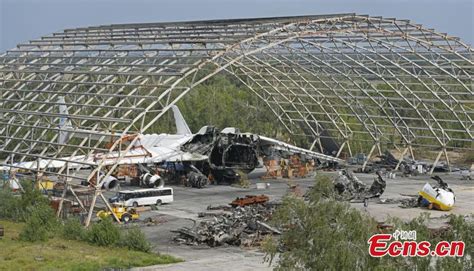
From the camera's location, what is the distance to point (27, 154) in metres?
40.5

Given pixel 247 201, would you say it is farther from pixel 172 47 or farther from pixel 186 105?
pixel 186 105

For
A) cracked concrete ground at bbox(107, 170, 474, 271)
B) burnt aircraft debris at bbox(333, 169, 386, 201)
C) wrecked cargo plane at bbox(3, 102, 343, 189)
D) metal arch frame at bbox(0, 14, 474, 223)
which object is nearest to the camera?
cracked concrete ground at bbox(107, 170, 474, 271)

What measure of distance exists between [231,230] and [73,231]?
6622mm

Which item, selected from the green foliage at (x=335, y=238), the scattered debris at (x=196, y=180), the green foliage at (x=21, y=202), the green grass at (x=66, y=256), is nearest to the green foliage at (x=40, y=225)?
the green grass at (x=66, y=256)

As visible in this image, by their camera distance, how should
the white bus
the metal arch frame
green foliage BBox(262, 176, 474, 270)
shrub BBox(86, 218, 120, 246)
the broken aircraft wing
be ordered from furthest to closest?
1. the broken aircraft wing
2. the metal arch frame
3. the white bus
4. shrub BBox(86, 218, 120, 246)
5. green foliage BBox(262, 176, 474, 270)

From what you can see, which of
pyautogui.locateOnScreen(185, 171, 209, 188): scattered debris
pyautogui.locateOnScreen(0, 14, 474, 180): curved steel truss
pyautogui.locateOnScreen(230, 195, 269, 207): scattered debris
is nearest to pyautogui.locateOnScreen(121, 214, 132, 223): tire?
pyautogui.locateOnScreen(0, 14, 474, 180): curved steel truss

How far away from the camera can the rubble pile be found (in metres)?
31.5

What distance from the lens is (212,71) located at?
138 ft

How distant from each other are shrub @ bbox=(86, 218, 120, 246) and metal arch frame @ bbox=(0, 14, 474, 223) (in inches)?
175

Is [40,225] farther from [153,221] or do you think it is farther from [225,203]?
[225,203]

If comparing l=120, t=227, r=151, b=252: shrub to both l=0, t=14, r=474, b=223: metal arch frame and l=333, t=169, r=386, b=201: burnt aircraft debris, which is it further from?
l=333, t=169, r=386, b=201: burnt aircraft debris

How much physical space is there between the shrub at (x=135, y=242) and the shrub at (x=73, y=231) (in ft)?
6.93

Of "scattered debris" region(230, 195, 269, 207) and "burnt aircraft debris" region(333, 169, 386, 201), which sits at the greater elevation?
"burnt aircraft debris" region(333, 169, 386, 201)

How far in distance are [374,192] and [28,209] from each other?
2019 centimetres
